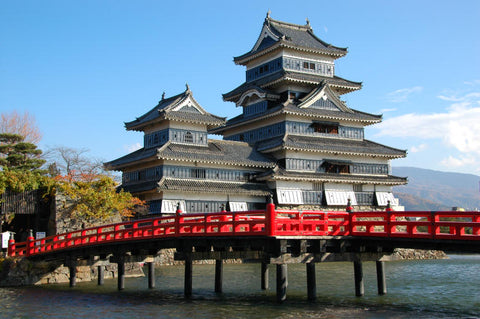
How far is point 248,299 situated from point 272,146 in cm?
2912

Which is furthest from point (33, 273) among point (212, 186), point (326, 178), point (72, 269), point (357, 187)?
point (357, 187)

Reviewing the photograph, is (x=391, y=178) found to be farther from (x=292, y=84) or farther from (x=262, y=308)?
(x=262, y=308)

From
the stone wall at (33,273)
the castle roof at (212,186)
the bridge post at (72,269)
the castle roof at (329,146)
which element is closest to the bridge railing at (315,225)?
the bridge post at (72,269)

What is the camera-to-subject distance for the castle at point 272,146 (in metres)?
50.8

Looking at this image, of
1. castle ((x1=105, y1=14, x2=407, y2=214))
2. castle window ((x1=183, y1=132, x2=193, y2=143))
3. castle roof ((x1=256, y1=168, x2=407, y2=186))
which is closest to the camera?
castle ((x1=105, y1=14, x2=407, y2=214))

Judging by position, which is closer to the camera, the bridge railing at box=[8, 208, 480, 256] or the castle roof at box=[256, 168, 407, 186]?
the bridge railing at box=[8, 208, 480, 256]

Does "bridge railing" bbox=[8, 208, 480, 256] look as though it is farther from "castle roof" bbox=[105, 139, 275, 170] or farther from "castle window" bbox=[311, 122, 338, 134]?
"castle window" bbox=[311, 122, 338, 134]

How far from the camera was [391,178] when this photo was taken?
60250 mm

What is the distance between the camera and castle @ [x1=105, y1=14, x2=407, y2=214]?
50.8 meters

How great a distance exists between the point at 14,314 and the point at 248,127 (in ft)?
134

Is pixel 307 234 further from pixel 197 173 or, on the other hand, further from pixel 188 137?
pixel 188 137

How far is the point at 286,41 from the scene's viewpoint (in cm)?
6009

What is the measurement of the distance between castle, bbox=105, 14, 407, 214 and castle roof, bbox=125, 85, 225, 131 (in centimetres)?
11

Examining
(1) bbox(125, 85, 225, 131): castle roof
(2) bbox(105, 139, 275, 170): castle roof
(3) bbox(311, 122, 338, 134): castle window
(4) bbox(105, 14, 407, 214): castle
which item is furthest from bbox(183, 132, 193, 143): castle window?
(3) bbox(311, 122, 338, 134): castle window
